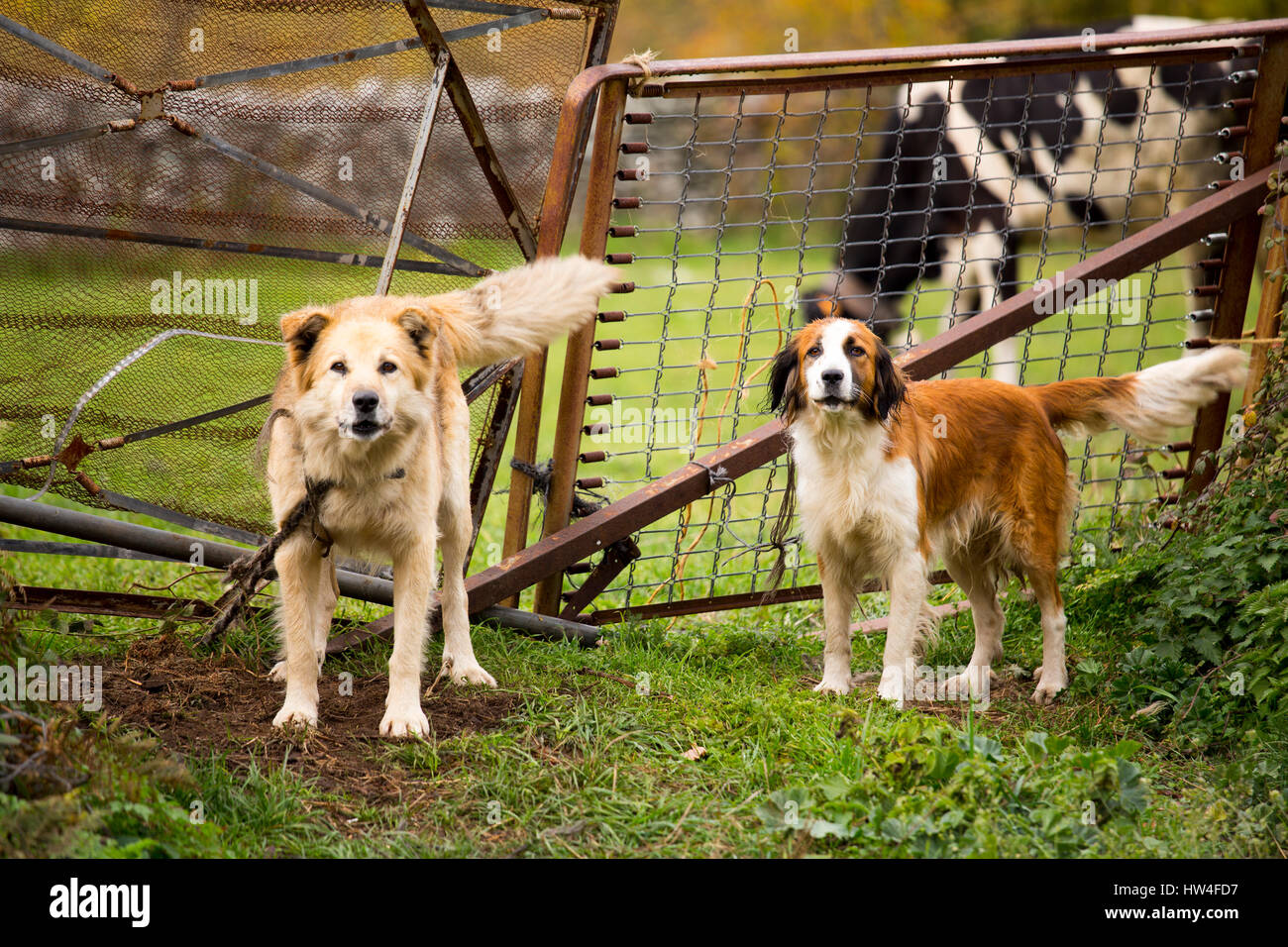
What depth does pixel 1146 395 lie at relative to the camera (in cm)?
489

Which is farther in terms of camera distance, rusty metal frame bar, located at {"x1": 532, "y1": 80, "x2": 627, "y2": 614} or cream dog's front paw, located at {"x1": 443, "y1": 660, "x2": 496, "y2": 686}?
rusty metal frame bar, located at {"x1": 532, "y1": 80, "x2": 627, "y2": 614}

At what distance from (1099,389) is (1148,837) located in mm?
2252

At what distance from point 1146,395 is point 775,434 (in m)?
1.58

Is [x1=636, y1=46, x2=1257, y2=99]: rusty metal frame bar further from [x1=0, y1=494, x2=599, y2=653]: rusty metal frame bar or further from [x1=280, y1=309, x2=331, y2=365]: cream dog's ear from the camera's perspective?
[x1=0, y1=494, x2=599, y2=653]: rusty metal frame bar

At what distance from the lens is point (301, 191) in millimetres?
4516

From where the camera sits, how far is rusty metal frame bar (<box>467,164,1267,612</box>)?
4805mm

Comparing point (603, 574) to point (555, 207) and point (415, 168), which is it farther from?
point (415, 168)

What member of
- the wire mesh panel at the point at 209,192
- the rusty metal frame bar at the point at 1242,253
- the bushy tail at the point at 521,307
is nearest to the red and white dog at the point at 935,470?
the rusty metal frame bar at the point at 1242,253

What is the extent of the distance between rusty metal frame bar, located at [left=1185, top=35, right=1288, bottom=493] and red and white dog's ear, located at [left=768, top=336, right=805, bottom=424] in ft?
7.06

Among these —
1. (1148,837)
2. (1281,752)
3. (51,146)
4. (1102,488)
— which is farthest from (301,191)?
(1102,488)

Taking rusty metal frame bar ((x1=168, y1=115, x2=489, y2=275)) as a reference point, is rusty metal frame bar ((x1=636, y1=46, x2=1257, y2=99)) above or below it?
above

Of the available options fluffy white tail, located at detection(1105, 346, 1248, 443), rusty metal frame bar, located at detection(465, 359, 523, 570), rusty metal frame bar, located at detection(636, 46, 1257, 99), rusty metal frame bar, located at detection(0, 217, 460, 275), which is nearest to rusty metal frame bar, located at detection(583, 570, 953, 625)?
rusty metal frame bar, located at detection(465, 359, 523, 570)

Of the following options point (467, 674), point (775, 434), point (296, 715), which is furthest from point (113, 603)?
point (775, 434)

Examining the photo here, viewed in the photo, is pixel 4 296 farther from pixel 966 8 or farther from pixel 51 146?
pixel 966 8
